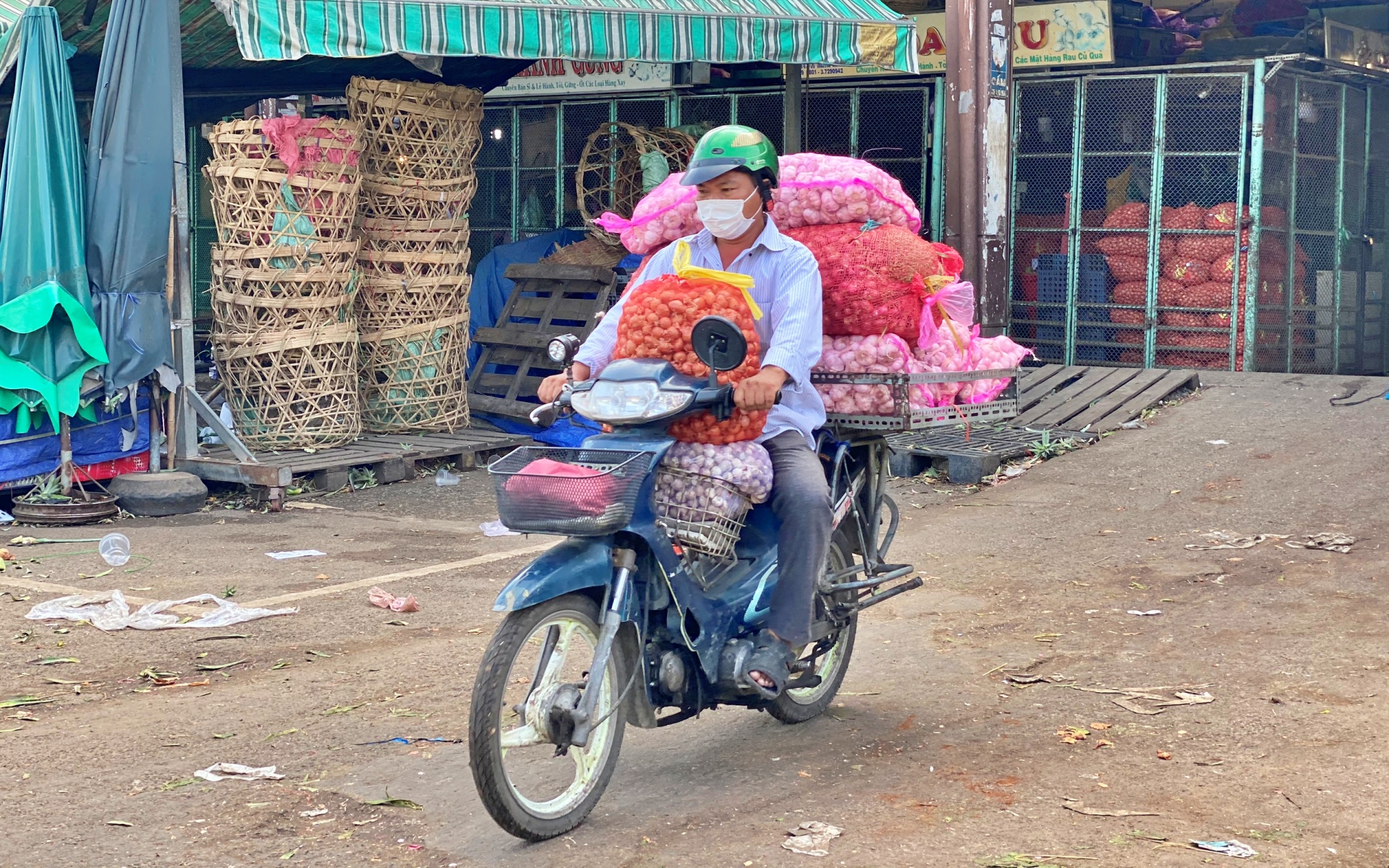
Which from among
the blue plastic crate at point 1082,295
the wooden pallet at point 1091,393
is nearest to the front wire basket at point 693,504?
the wooden pallet at point 1091,393

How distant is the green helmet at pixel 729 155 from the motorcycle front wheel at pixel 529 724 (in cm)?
127

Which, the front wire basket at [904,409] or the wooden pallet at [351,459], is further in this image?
the wooden pallet at [351,459]

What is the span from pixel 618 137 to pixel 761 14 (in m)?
3.23

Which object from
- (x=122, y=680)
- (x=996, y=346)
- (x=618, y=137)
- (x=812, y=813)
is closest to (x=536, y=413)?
(x=812, y=813)

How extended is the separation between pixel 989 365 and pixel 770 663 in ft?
5.11

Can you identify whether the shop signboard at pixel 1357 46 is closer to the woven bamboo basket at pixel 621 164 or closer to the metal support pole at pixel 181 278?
the woven bamboo basket at pixel 621 164

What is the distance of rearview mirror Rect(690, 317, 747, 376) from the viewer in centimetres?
370

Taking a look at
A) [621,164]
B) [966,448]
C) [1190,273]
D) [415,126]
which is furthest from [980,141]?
[415,126]

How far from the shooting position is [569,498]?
139 inches

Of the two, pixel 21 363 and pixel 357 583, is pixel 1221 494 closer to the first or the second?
pixel 357 583

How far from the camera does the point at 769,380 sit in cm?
384

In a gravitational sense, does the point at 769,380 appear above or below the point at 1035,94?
below

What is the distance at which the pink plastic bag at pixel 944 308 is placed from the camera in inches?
193

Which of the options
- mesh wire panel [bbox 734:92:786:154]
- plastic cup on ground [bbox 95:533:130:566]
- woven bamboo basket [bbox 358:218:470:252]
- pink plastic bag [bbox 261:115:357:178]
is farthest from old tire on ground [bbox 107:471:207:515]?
mesh wire panel [bbox 734:92:786:154]
